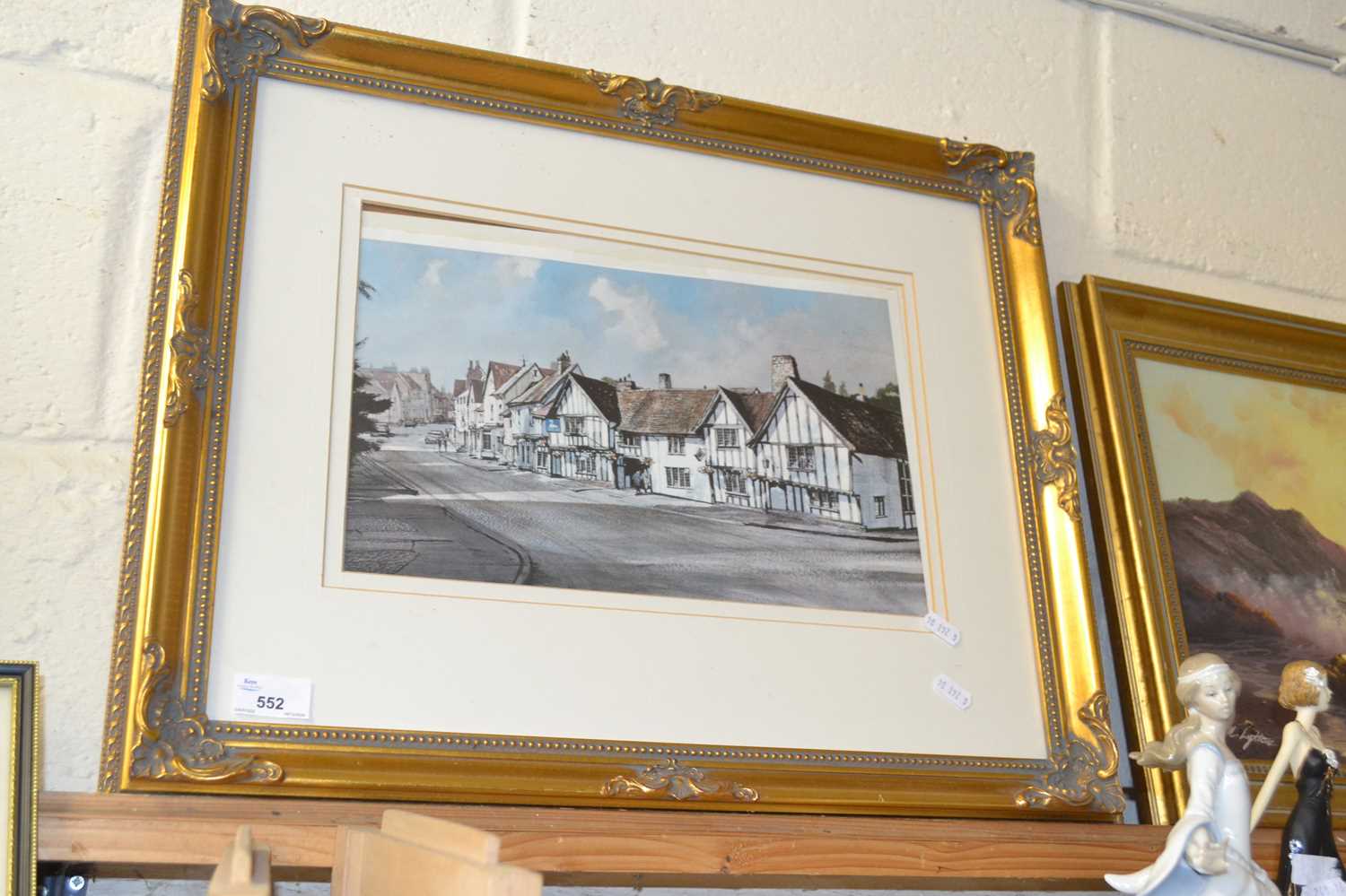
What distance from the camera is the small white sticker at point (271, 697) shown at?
47.3 inches

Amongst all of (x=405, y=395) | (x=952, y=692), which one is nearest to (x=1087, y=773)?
(x=952, y=692)

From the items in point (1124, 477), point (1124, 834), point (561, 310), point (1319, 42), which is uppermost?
point (1319, 42)

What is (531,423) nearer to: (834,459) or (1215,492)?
(834,459)

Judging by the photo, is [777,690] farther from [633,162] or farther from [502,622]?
[633,162]

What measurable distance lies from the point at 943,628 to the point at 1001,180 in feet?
2.14

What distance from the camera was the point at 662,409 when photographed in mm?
1490

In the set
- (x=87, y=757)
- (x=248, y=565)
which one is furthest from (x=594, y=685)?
(x=87, y=757)

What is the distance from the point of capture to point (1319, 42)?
7.06 ft

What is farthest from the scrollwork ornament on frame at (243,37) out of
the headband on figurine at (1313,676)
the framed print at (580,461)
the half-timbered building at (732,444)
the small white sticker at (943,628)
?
the headband on figurine at (1313,676)

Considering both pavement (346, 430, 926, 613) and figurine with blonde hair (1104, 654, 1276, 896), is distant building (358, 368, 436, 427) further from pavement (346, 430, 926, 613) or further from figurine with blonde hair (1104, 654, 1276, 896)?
figurine with blonde hair (1104, 654, 1276, 896)

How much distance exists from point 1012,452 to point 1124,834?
474 millimetres

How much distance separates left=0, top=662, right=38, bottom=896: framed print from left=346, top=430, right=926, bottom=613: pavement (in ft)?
1.07

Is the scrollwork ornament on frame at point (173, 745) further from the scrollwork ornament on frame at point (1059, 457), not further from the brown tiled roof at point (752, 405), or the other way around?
the scrollwork ornament on frame at point (1059, 457)
